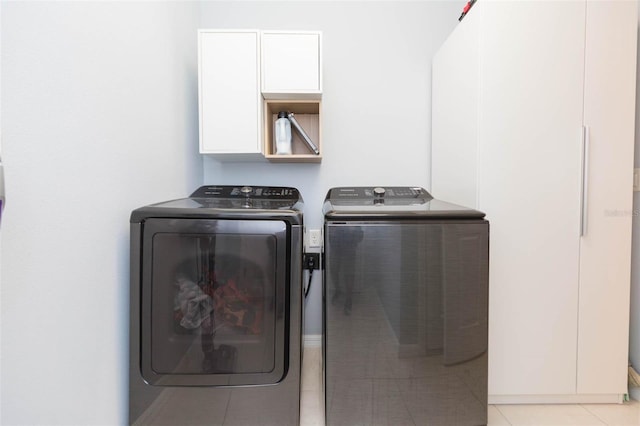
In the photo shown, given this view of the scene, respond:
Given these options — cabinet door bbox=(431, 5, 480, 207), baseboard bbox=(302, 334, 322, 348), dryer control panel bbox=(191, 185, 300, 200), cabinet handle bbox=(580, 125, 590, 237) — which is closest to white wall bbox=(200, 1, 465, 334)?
baseboard bbox=(302, 334, 322, 348)

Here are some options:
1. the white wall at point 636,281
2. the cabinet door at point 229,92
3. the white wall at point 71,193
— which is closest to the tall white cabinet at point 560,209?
the white wall at point 636,281

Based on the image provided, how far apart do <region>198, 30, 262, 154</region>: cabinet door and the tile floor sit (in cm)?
131

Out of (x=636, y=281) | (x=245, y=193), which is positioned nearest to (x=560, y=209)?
(x=636, y=281)

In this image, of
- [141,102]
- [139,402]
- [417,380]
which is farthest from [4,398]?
[417,380]

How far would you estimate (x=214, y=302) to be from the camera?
3.36ft

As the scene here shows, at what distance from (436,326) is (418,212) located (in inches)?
17.3

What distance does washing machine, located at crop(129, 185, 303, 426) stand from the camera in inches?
39.9

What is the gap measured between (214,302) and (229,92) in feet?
3.57

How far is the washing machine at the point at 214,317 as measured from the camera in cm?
101

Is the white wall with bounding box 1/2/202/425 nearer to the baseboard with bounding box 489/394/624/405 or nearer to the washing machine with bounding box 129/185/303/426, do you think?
the washing machine with bounding box 129/185/303/426

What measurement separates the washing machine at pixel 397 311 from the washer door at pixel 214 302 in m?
0.21

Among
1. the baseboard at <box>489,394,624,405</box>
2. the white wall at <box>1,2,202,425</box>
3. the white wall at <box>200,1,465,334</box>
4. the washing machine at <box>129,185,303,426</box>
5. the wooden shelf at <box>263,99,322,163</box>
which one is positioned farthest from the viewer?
the white wall at <box>200,1,465,334</box>

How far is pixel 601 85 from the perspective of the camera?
49.9 inches

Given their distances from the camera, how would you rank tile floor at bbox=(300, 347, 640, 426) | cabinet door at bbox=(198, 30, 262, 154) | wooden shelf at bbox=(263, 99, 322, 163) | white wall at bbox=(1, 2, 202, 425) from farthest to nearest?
wooden shelf at bbox=(263, 99, 322, 163)
cabinet door at bbox=(198, 30, 262, 154)
tile floor at bbox=(300, 347, 640, 426)
white wall at bbox=(1, 2, 202, 425)
